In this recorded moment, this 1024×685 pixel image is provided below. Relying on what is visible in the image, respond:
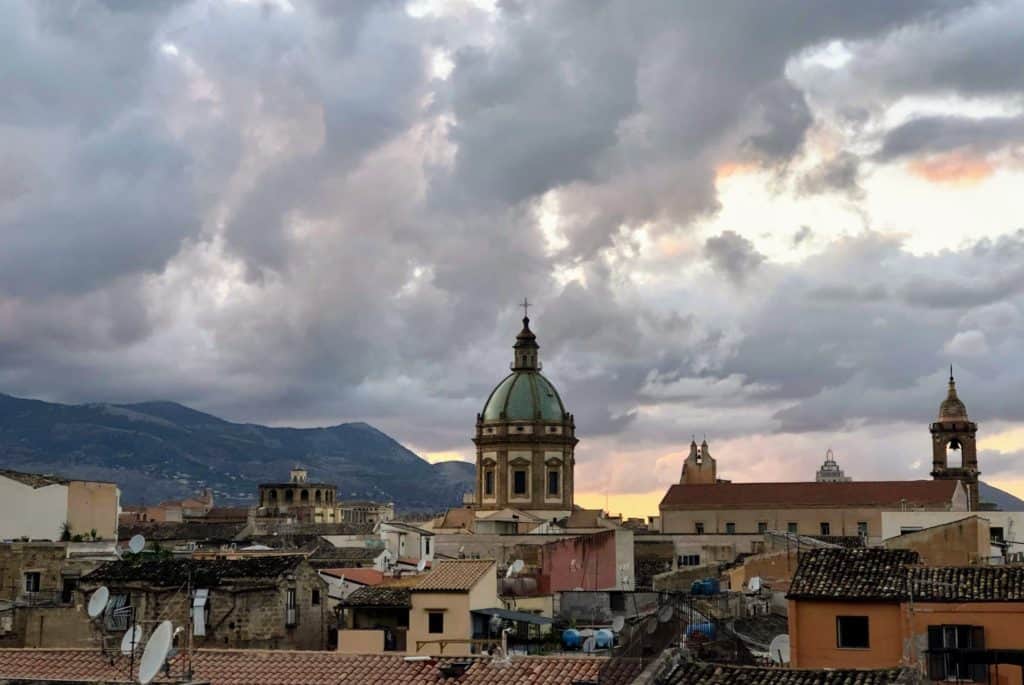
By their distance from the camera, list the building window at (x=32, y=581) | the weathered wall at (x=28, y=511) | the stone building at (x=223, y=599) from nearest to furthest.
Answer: the stone building at (x=223, y=599) < the building window at (x=32, y=581) < the weathered wall at (x=28, y=511)

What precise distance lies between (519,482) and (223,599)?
248 ft

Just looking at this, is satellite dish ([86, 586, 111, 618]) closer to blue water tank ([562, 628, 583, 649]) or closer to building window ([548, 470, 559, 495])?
blue water tank ([562, 628, 583, 649])

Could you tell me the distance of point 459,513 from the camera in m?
114

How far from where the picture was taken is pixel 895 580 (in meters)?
32.7

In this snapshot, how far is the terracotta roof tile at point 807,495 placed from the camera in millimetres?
105500

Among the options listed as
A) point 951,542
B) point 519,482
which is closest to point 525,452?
point 519,482

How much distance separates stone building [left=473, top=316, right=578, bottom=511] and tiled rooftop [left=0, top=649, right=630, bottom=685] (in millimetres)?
79839

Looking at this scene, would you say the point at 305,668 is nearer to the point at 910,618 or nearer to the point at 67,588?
the point at 910,618

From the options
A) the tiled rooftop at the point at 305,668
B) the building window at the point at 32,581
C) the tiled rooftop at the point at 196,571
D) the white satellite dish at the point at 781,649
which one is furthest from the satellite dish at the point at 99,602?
the white satellite dish at the point at 781,649

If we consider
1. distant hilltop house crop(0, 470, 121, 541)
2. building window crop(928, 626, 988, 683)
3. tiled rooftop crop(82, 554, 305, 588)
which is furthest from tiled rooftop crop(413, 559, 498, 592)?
distant hilltop house crop(0, 470, 121, 541)

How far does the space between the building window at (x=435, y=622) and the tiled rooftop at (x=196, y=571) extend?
398 cm

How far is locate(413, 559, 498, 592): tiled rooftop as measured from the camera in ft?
142

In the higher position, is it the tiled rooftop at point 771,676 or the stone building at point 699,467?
the stone building at point 699,467

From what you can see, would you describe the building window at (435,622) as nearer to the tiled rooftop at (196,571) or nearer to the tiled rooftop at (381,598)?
the tiled rooftop at (381,598)
